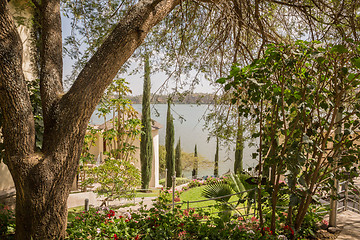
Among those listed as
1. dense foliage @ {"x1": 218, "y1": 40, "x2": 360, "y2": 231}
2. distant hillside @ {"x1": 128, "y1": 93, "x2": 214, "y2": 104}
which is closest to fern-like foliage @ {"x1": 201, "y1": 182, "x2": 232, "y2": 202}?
distant hillside @ {"x1": 128, "y1": 93, "x2": 214, "y2": 104}

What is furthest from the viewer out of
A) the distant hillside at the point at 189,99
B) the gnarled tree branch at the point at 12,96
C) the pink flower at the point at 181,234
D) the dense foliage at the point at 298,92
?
the distant hillside at the point at 189,99

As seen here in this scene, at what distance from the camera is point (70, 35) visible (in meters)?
4.21

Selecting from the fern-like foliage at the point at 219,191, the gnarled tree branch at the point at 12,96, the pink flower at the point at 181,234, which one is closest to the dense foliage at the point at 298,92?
the pink flower at the point at 181,234

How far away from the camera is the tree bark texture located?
2.42 m

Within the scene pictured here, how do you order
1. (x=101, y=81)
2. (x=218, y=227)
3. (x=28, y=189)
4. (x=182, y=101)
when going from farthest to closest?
(x=182, y=101)
(x=218, y=227)
(x=101, y=81)
(x=28, y=189)

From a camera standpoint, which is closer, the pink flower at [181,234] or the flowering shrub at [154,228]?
the flowering shrub at [154,228]

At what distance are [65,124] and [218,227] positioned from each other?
72.5 inches

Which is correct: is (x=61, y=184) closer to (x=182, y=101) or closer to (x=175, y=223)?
(x=175, y=223)

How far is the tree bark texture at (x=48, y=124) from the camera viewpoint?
2.42 m

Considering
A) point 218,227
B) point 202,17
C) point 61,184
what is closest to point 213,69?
point 202,17

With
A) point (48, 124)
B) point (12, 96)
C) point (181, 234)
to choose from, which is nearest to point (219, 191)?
point (181, 234)

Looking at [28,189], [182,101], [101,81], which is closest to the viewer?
[28,189]

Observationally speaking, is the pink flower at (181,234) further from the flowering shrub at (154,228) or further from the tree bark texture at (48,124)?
the tree bark texture at (48,124)

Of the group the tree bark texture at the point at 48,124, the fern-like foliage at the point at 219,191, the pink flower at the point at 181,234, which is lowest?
the fern-like foliage at the point at 219,191
